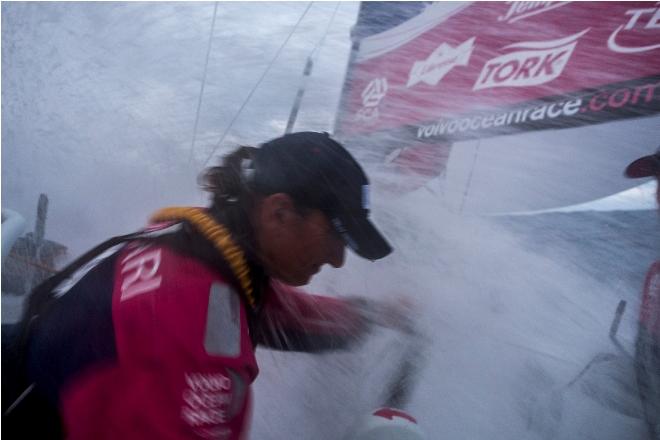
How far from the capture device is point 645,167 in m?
1.37

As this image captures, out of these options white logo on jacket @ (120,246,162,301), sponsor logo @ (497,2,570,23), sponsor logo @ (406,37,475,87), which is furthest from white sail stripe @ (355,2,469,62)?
white logo on jacket @ (120,246,162,301)

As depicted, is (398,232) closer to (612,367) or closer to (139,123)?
(612,367)

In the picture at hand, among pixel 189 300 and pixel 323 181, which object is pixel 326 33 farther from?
pixel 189 300

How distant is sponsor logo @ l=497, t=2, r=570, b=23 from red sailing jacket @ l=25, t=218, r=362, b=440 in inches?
62.6

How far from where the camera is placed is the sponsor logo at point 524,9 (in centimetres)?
185

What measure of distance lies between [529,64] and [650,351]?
1.13 metres

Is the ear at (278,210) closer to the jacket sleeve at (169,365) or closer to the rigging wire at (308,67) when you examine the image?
the jacket sleeve at (169,365)

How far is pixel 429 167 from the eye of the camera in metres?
2.02

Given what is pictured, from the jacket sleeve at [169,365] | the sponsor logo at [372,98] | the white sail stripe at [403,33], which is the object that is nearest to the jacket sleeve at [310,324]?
the jacket sleeve at [169,365]

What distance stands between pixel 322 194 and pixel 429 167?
1.19 meters

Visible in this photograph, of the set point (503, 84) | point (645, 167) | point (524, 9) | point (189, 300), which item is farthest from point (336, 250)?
point (524, 9)

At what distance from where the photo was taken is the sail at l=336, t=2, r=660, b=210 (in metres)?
1.53

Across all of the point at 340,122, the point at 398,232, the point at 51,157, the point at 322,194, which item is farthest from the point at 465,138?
the point at 51,157

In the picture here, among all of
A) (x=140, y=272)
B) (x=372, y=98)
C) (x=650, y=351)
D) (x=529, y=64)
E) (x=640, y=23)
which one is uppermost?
(x=640, y=23)
